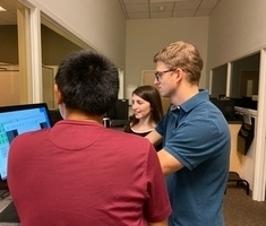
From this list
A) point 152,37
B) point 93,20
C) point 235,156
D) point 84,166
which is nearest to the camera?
point 84,166

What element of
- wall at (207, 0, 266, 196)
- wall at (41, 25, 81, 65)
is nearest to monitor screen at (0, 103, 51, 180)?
wall at (41, 25, 81, 65)

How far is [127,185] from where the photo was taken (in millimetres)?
714

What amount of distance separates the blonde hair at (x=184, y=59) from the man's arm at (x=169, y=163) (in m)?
0.34

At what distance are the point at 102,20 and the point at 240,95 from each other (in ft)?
8.72

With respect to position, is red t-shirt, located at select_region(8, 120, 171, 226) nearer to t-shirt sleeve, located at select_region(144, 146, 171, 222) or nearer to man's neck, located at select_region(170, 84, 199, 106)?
t-shirt sleeve, located at select_region(144, 146, 171, 222)

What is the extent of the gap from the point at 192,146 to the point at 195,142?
0.7 inches

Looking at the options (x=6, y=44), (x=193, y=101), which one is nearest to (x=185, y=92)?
(x=193, y=101)

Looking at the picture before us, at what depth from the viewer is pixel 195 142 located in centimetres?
108

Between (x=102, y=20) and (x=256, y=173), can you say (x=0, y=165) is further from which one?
(x=102, y=20)

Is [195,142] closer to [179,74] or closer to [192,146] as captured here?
[192,146]

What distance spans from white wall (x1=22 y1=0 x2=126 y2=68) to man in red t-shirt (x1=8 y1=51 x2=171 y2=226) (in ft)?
4.72

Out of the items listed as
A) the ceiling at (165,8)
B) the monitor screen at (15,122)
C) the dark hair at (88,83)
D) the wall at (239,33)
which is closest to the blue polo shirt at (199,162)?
the dark hair at (88,83)

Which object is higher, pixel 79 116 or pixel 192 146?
pixel 79 116

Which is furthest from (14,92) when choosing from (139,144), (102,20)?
(102,20)
